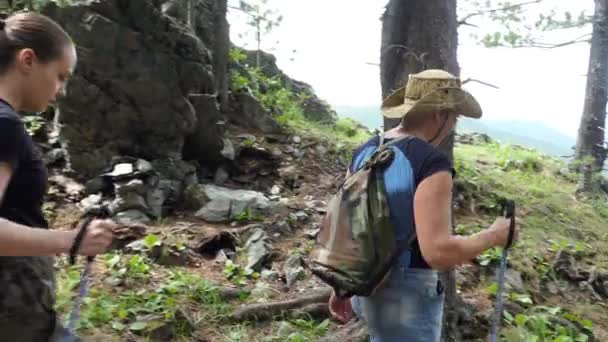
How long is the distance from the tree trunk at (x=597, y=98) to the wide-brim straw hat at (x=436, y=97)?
10785 mm

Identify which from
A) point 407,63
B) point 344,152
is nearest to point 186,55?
point 344,152

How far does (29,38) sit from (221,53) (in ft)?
27.6

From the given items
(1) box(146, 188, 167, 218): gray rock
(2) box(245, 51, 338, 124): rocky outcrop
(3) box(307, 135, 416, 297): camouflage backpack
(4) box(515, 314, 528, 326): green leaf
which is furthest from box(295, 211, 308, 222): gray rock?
(2) box(245, 51, 338, 124): rocky outcrop

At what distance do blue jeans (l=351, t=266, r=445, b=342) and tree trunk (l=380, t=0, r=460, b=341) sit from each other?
2.43m

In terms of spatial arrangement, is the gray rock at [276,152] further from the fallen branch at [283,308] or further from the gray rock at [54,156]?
the fallen branch at [283,308]

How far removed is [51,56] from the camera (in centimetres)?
211

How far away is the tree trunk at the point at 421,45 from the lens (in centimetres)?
514

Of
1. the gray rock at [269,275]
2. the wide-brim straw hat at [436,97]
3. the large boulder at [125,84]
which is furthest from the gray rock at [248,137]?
the wide-brim straw hat at [436,97]

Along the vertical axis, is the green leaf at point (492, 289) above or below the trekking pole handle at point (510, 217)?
below

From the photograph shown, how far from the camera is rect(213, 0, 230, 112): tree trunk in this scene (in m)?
10.1

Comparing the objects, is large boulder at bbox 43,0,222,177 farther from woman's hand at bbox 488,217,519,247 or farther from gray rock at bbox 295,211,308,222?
woman's hand at bbox 488,217,519,247

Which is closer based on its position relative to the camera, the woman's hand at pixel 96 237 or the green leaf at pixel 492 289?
the woman's hand at pixel 96 237

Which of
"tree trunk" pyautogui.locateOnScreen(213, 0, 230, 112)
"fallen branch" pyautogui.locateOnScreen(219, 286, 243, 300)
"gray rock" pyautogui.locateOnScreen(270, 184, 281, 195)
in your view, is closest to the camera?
"fallen branch" pyautogui.locateOnScreen(219, 286, 243, 300)

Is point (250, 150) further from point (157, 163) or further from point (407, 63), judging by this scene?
point (407, 63)
